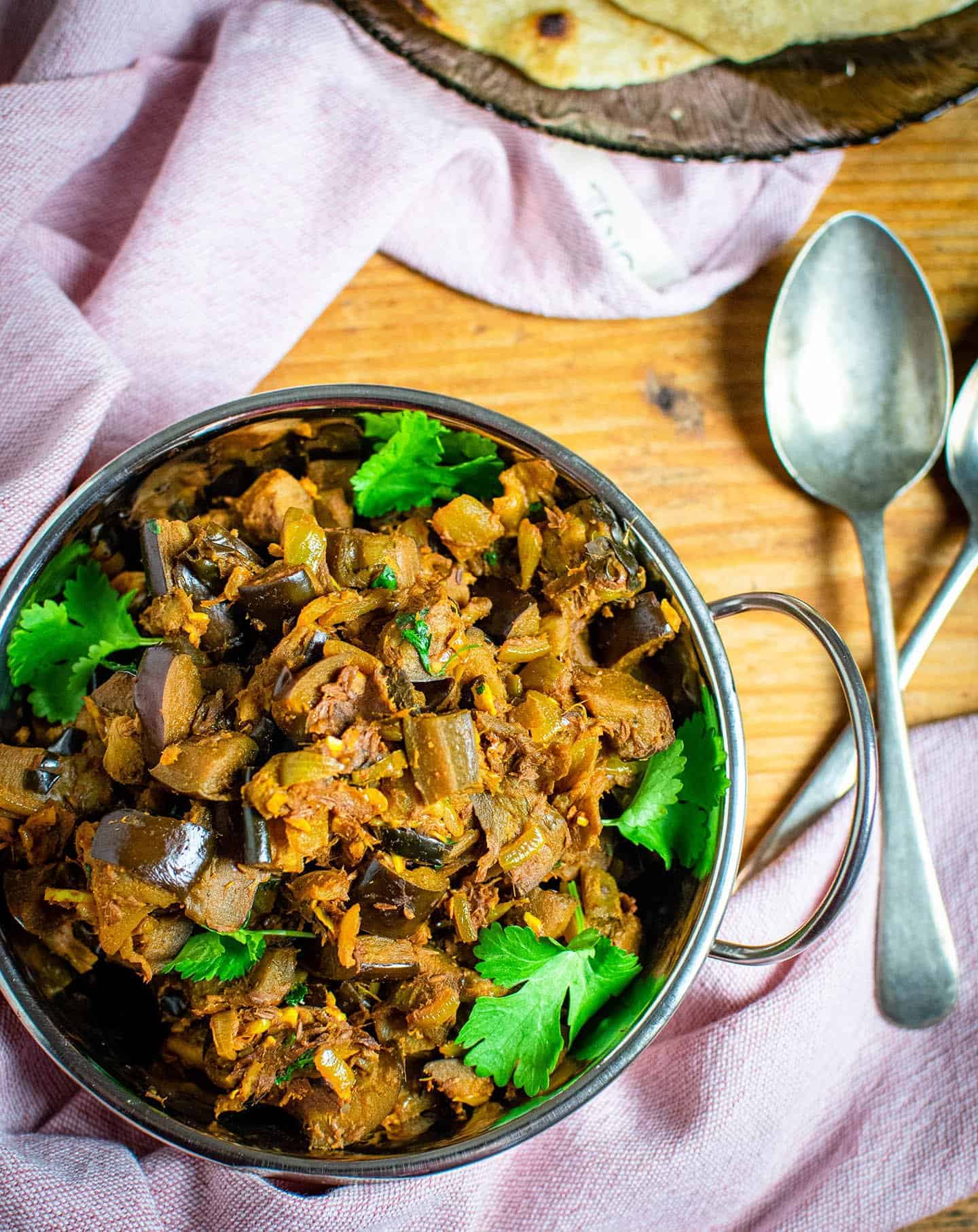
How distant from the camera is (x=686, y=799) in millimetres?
2125

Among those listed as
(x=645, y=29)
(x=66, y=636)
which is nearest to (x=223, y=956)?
(x=66, y=636)

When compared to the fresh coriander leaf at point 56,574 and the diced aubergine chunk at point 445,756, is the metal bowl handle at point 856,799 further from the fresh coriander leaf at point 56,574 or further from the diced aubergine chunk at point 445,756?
the fresh coriander leaf at point 56,574

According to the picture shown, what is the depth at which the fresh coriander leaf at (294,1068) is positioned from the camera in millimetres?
1939

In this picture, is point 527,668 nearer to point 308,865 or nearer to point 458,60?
point 308,865

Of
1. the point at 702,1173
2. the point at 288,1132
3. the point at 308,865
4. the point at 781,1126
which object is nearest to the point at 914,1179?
the point at 781,1126

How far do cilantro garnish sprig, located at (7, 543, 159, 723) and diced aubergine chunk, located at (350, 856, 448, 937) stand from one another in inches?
26.9

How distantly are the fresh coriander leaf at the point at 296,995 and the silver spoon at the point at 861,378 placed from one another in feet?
5.38

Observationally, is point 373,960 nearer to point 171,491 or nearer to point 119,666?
point 119,666

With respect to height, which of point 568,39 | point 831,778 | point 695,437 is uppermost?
point 568,39

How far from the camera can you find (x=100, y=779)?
6.79 ft

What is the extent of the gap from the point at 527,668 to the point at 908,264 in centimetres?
166

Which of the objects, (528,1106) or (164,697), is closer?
(164,697)

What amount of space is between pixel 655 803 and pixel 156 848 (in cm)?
97

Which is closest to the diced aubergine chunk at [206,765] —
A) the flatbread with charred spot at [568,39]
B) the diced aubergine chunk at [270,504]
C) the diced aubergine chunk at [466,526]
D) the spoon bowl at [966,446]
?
the diced aubergine chunk at [270,504]
